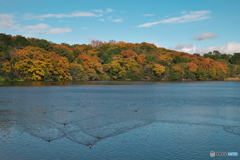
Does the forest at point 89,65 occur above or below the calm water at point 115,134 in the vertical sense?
above

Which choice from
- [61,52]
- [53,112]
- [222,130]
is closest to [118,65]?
[61,52]

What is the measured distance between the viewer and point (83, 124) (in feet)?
53.3

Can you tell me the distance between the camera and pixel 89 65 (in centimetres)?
8469

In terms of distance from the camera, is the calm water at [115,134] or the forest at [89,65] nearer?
the calm water at [115,134]

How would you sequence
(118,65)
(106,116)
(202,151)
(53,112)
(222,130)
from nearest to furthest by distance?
(202,151)
(222,130)
(106,116)
(53,112)
(118,65)

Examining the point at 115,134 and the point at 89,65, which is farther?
the point at 89,65

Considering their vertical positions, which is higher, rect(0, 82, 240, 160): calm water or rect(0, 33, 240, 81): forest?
rect(0, 33, 240, 81): forest

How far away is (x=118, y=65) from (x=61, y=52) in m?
20.2

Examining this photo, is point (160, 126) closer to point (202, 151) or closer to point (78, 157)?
point (202, 151)

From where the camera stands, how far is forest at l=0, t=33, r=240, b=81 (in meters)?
65.8

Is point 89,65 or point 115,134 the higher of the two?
point 89,65

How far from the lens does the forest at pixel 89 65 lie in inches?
2589

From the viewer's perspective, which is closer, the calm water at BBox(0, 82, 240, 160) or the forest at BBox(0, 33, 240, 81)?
the calm water at BBox(0, 82, 240, 160)

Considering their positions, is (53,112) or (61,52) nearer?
(53,112)
